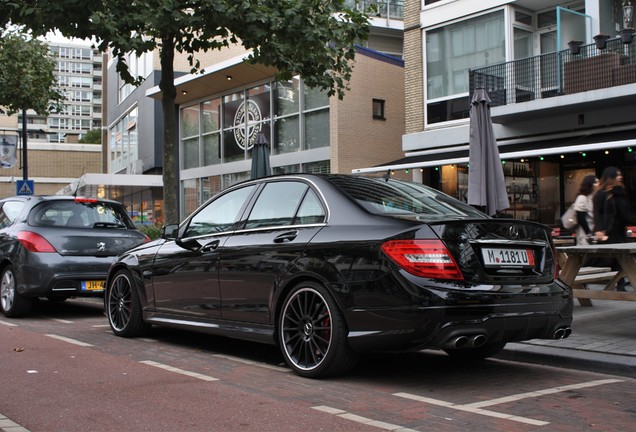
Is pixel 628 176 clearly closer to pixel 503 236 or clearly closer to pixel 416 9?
pixel 416 9

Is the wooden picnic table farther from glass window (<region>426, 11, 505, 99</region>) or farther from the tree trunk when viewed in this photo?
glass window (<region>426, 11, 505, 99</region>)

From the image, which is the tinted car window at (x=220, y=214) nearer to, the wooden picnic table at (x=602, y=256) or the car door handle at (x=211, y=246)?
the car door handle at (x=211, y=246)

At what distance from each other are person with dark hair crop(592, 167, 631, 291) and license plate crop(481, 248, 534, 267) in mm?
4396

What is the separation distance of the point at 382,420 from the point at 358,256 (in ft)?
4.10

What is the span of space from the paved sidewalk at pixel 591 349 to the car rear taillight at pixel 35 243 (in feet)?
19.7

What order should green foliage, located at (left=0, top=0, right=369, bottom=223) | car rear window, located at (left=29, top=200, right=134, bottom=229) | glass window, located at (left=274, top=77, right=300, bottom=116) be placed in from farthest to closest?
glass window, located at (left=274, top=77, right=300, bottom=116), green foliage, located at (left=0, top=0, right=369, bottom=223), car rear window, located at (left=29, top=200, right=134, bottom=229)

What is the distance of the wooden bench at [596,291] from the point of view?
7188mm

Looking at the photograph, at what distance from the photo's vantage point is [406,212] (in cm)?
557

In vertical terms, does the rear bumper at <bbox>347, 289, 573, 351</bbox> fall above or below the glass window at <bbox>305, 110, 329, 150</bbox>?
below

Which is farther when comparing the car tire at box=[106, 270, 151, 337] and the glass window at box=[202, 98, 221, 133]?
the glass window at box=[202, 98, 221, 133]

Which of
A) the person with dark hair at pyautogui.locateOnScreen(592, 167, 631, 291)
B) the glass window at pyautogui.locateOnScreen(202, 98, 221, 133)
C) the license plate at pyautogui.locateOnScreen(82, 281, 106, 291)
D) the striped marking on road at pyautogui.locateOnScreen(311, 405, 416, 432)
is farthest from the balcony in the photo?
the glass window at pyautogui.locateOnScreen(202, 98, 221, 133)

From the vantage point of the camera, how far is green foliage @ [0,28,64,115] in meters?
22.7

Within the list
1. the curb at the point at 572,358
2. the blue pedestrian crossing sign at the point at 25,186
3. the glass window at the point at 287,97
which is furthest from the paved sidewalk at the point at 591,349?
the blue pedestrian crossing sign at the point at 25,186

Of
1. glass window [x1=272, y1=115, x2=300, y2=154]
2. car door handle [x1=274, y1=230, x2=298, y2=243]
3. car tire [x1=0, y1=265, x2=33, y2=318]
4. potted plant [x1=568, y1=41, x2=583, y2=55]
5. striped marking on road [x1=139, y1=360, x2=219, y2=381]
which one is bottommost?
striped marking on road [x1=139, y1=360, x2=219, y2=381]
